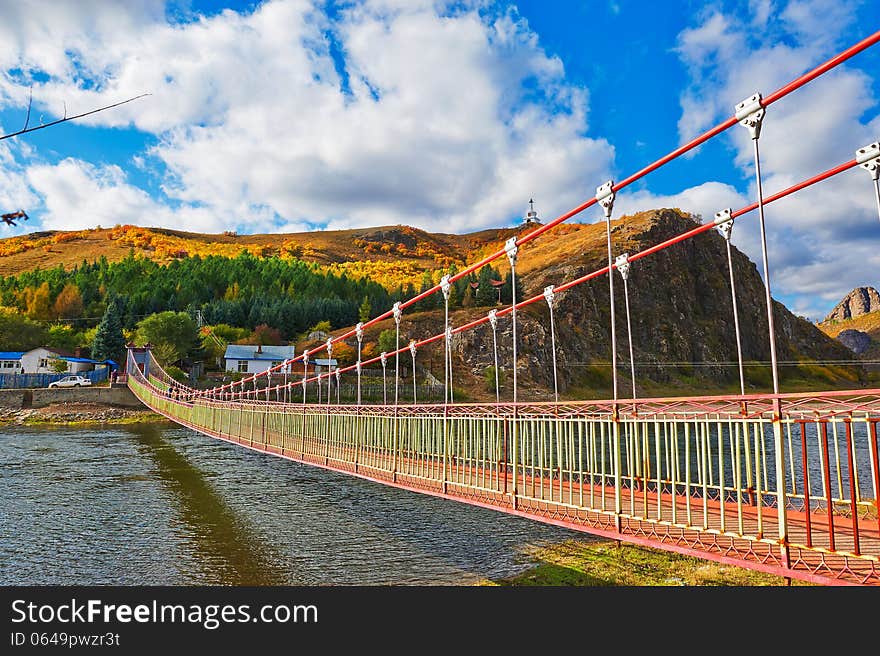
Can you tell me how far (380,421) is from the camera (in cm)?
1263

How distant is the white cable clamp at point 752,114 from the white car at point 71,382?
2191 inches

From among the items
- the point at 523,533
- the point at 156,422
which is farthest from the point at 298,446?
the point at 156,422

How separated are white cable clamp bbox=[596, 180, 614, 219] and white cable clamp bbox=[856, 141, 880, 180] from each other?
271 cm

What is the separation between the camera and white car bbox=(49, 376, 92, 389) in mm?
49300

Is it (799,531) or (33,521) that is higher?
(799,531)

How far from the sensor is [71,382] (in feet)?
167

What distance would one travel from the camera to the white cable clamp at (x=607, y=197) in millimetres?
7270

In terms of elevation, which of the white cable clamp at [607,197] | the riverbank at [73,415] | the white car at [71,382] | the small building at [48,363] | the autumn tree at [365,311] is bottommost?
the riverbank at [73,415]

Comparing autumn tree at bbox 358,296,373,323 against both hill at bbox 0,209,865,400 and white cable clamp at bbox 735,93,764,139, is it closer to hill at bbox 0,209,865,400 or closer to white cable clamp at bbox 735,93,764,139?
hill at bbox 0,209,865,400

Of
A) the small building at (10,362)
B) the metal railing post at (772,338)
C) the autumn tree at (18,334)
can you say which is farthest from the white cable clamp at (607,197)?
the autumn tree at (18,334)

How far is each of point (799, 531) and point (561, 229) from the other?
562 ft

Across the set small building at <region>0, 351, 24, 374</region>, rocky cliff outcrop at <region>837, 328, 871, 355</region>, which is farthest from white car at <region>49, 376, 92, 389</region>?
rocky cliff outcrop at <region>837, 328, 871, 355</region>

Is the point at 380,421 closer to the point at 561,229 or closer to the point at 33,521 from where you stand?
the point at 33,521

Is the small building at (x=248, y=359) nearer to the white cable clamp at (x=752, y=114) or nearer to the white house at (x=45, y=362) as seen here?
the white house at (x=45, y=362)
